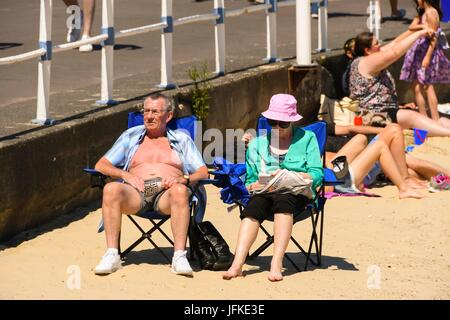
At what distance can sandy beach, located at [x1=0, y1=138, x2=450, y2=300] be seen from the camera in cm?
820

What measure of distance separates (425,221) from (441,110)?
5318mm

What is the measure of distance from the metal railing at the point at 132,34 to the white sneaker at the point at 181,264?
6.28 ft

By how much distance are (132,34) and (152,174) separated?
2.67 m

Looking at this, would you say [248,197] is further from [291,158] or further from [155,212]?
[155,212]

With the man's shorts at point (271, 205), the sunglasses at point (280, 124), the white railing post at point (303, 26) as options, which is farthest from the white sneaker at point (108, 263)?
the white railing post at point (303, 26)

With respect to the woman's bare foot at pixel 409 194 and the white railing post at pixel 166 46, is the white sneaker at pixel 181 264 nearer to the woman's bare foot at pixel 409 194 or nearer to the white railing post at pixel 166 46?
the woman's bare foot at pixel 409 194

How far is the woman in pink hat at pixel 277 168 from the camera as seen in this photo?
859 centimetres

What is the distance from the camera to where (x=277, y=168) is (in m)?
8.94

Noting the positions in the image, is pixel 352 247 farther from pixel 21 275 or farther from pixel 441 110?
pixel 441 110

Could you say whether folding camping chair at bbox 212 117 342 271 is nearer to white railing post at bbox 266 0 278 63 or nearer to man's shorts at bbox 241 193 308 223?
man's shorts at bbox 241 193 308 223

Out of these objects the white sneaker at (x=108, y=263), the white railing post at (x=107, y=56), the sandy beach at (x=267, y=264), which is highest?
the white railing post at (x=107, y=56)

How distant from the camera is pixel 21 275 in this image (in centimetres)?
851

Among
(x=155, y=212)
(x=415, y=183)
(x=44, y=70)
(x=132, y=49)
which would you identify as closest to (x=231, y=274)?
(x=155, y=212)

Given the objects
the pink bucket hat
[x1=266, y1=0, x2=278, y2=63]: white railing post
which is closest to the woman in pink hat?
the pink bucket hat
